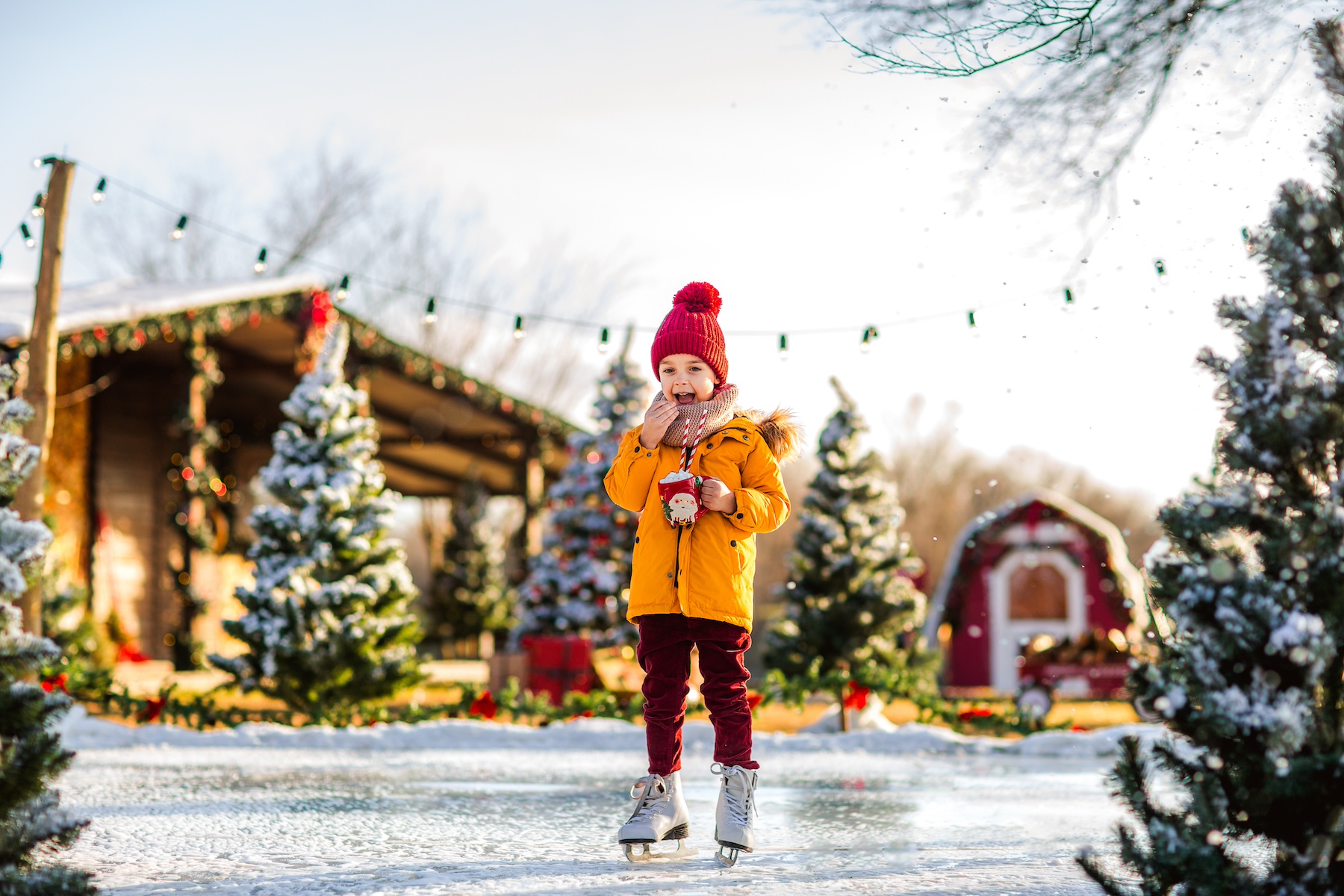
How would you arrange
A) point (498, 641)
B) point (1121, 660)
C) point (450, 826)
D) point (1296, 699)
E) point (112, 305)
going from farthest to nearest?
point (498, 641)
point (1121, 660)
point (112, 305)
point (450, 826)
point (1296, 699)

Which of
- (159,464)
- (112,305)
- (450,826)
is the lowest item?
(450,826)

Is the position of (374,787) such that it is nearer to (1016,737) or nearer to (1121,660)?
(1016,737)

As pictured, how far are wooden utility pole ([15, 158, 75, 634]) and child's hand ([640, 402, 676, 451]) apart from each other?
698 centimetres

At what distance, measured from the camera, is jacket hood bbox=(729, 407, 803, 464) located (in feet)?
12.7

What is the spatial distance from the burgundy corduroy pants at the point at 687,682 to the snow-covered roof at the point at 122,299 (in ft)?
31.1

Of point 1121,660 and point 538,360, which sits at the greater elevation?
point 538,360

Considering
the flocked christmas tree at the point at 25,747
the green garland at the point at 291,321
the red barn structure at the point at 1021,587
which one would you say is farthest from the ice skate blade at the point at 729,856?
the red barn structure at the point at 1021,587

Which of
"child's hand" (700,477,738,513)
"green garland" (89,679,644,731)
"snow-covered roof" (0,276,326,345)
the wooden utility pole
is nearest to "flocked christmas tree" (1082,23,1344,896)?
"child's hand" (700,477,738,513)

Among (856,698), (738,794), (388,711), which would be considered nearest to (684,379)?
(738,794)

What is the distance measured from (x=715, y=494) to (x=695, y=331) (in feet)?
2.15

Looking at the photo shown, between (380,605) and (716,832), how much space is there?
6971 mm

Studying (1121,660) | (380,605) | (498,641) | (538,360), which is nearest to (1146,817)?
(380,605)

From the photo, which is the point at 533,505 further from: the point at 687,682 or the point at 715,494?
the point at 715,494

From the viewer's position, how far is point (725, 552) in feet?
11.7
